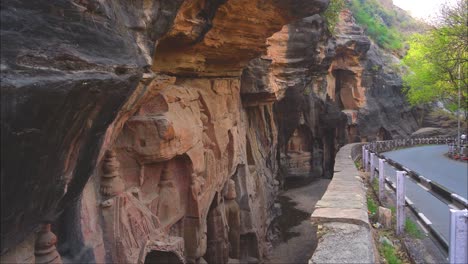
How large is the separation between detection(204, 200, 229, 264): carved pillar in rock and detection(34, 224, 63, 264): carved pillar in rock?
5.98 metres

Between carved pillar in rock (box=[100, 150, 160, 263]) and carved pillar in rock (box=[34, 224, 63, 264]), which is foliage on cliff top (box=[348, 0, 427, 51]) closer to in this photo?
carved pillar in rock (box=[100, 150, 160, 263])

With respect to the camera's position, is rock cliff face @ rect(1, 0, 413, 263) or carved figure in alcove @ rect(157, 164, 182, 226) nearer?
rock cliff face @ rect(1, 0, 413, 263)

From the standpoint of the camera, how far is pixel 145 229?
6.57 metres

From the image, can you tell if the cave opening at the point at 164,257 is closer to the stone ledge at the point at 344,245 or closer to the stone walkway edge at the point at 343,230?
the stone walkway edge at the point at 343,230

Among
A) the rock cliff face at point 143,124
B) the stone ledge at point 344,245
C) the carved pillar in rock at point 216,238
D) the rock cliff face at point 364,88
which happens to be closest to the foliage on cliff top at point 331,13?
the rock cliff face at point 143,124

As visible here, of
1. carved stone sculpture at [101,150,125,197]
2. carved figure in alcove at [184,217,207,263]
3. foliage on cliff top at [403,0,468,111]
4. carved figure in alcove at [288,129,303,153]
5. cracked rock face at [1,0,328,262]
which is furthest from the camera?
carved figure in alcove at [288,129,303,153]

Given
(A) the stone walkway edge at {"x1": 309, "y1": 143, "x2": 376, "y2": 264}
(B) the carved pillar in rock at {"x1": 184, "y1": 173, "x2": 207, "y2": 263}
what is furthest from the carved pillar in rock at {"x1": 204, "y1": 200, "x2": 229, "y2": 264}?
(A) the stone walkway edge at {"x1": 309, "y1": 143, "x2": 376, "y2": 264}

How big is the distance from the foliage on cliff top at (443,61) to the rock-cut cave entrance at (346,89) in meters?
5.65

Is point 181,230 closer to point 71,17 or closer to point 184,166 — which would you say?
point 184,166

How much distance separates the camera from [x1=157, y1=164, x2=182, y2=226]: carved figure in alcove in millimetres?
7758

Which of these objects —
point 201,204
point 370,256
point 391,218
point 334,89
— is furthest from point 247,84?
point 334,89

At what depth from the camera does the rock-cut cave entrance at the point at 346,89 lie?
3164 centimetres

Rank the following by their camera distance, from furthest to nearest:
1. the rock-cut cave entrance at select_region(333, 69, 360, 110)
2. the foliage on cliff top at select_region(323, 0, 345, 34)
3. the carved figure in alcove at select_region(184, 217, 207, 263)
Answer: the rock-cut cave entrance at select_region(333, 69, 360, 110)
the foliage on cliff top at select_region(323, 0, 345, 34)
the carved figure in alcove at select_region(184, 217, 207, 263)

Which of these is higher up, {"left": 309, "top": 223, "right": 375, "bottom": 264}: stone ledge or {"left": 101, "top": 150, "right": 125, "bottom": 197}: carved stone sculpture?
{"left": 101, "top": 150, "right": 125, "bottom": 197}: carved stone sculpture
